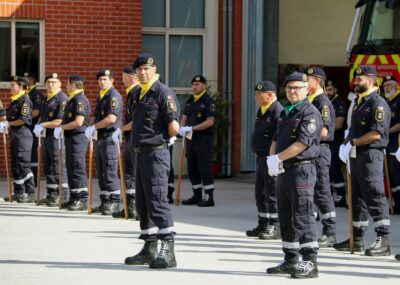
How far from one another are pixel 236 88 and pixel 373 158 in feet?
32.8

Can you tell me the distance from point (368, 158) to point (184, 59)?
33.9 ft

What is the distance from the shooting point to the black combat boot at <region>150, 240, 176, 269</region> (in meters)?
10.1

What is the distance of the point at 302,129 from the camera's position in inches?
385

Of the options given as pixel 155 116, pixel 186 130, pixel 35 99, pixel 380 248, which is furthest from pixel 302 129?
pixel 35 99

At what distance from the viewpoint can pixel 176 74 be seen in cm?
2117

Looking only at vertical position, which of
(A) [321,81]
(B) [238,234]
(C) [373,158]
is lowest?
(B) [238,234]

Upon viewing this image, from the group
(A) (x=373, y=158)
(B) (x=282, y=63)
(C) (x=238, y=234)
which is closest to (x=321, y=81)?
(A) (x=373, y=158)

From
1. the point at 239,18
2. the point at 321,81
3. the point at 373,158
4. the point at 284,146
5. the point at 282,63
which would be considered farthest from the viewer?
the point at 282,63

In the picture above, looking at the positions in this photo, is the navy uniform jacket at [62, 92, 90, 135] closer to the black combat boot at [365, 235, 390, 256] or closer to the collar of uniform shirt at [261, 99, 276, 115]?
the collar of uniform shirt at [261, 99, 276, 115]

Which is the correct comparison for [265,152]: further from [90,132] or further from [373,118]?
[90,132]

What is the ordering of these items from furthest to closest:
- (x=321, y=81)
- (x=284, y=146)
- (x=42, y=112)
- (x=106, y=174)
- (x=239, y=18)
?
(x=239, y=18) < (x=42, y=112) < (x=106, y=174) < (x=321, y=81) < (x=284, y=146)

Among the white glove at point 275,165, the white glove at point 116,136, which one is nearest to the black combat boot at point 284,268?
the white glove at point 275,165

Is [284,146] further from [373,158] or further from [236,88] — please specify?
[236,88]

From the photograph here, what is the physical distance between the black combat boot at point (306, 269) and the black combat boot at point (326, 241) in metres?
2.20
